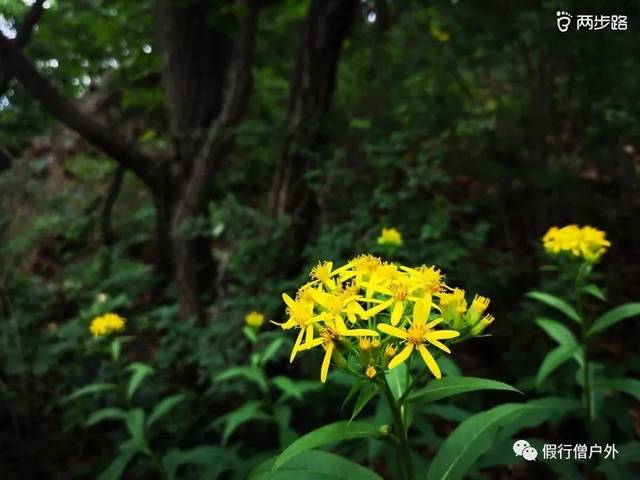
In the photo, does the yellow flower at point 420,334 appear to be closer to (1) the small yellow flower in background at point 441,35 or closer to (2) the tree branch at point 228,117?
(2) the tree branch at point 228,117

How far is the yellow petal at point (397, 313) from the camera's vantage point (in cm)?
104

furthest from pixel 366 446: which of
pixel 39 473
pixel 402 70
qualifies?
pixel 402 70

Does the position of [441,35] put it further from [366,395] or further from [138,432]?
[366,395]

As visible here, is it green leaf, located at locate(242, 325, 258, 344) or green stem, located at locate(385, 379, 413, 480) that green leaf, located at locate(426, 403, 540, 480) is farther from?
green leaf, located at locate(242, 325, 258, 344)

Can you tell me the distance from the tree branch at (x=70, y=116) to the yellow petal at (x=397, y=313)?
273cm

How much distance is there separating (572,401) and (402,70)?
272 cm

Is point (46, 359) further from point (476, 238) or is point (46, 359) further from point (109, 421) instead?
point (476, 238)

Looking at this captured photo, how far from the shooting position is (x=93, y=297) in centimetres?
359

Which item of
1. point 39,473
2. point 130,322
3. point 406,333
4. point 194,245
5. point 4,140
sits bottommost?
point 39,473

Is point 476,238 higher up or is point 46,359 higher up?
point 476,238

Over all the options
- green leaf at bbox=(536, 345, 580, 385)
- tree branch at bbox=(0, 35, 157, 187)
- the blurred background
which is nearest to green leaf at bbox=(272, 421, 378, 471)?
green leaf at bbox=(536, 345, 580, 385)
